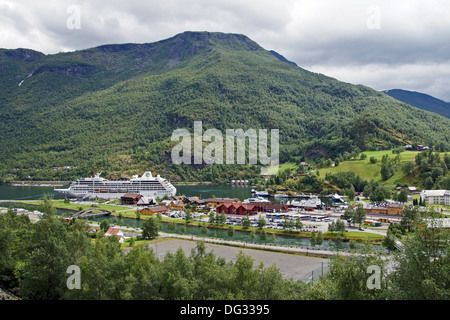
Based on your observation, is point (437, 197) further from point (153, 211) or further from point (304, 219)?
point (153, 211)

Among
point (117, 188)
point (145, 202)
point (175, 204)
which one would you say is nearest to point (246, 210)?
point (175, 204)

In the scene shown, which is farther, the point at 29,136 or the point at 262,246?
the point at 29,136

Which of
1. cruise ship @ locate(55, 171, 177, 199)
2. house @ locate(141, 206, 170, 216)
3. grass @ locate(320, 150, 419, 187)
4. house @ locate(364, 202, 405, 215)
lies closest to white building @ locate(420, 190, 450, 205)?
house @ locate(364, 202, 405, 215)

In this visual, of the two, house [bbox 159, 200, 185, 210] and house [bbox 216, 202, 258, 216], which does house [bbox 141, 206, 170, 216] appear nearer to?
house [bbox 159, 200, 185, 210]

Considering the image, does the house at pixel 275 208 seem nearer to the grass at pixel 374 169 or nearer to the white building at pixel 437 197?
the white building at pixel 437 197

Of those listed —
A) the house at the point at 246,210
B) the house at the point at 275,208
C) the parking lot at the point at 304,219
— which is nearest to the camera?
the parking lot at the point at 304,219

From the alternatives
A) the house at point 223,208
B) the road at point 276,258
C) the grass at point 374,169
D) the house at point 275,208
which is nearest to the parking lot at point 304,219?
the house at point 275,208
